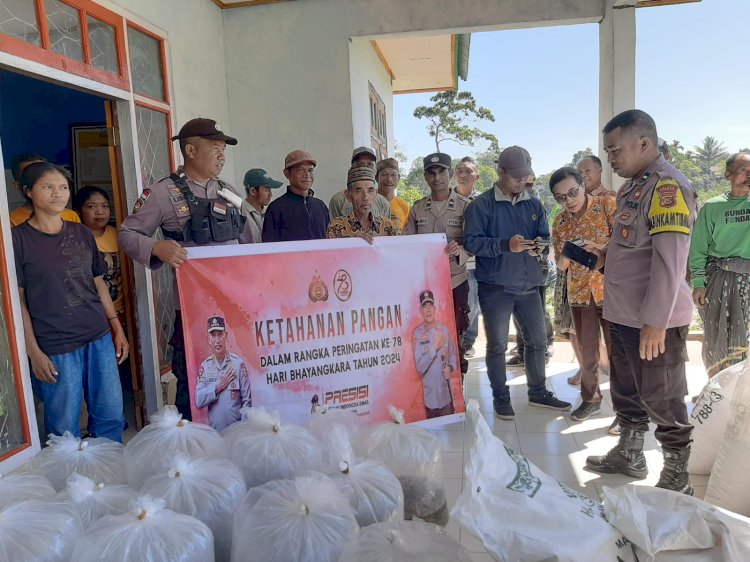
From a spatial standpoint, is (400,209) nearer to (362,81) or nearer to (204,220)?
(362,81)

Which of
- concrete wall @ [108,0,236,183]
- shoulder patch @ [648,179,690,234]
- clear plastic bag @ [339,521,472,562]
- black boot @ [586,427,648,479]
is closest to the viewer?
clear plastic bag @ [339,521,472,562]

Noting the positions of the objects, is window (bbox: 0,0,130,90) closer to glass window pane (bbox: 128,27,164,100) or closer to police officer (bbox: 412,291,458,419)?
glass window pane (bbox: 128,27,164,100)

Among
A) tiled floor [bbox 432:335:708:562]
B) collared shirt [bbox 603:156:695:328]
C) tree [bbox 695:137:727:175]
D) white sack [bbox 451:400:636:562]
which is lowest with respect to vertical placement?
tiled floor [bbox 432:335:708:562]

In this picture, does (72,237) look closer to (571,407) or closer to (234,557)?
(234,557)

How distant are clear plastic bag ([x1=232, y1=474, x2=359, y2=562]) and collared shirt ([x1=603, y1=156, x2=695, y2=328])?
1588 mm

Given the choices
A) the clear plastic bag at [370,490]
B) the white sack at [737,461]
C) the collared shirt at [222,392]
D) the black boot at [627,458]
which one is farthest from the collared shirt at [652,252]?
the collared shirt at [222,392]

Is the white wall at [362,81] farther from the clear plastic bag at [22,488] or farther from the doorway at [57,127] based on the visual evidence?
the clear plastic bag at [22,488]

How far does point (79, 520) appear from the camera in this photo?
4.14 ft

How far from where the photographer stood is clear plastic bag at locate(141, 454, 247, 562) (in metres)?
1.32

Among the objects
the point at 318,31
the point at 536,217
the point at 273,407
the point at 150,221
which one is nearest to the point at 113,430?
the point at 273,407

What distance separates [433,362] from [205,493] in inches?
70.2

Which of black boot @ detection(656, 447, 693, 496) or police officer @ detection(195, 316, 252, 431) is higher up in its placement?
police officer @ detection(195, 316, 252, 431)

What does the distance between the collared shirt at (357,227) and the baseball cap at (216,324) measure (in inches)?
38.7

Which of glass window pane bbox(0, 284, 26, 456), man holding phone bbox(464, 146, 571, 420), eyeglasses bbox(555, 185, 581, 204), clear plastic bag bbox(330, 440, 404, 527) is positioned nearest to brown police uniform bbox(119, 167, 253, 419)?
glass window pane bbox(0, 284, 26, 456)
